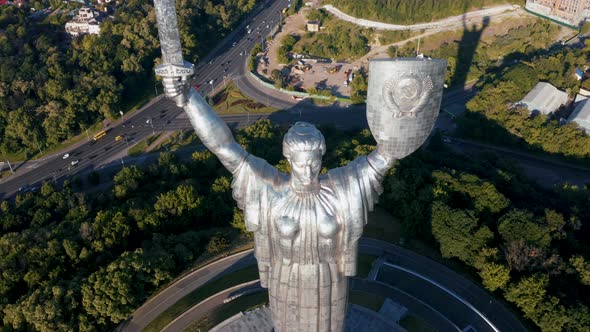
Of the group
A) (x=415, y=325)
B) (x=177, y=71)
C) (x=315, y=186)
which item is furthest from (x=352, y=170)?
(x=415, y=325)

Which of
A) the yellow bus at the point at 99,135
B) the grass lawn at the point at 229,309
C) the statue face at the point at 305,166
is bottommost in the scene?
the yellow bus at the point at 99,135

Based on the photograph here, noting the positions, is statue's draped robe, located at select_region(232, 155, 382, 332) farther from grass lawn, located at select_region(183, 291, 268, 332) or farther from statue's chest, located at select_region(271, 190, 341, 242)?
grass lawn, located at select_region(183, 291, 268, 332)

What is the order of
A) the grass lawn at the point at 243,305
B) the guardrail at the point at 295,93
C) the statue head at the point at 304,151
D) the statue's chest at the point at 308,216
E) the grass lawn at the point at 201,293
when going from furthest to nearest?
the guardrail at the point at 295,93 → the grass lawn at the point at 201,293 → the grass lawn at the point at 243,305 → the statue's chest at the point at 308,216 → the statue head at the point at 304,151

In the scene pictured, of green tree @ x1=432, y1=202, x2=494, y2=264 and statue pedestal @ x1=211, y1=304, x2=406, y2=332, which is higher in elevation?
green tree @ x1=432, y1=202, x2=494, y2=264

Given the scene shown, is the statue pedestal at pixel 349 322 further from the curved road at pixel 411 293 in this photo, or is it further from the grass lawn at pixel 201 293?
the grass lawn at pixel 201 293

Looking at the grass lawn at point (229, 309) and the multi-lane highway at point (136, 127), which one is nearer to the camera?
the grass lawn at point (229, 309)

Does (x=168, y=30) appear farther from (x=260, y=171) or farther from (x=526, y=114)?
(x=526, y=114)

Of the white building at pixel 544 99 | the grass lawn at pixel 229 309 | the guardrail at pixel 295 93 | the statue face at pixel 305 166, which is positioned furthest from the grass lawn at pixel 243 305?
the guardrail at pixel 295 93

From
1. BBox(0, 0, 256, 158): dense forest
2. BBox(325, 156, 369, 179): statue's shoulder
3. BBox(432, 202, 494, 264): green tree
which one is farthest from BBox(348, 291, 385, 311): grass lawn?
BBox(0, 0, 256, 158): dense forest
